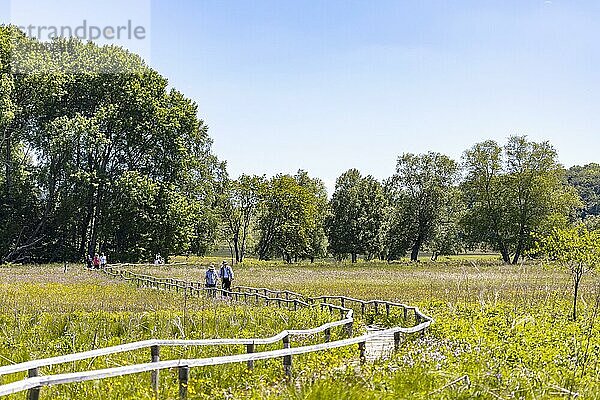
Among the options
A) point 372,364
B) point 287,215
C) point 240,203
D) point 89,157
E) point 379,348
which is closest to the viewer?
point 372,364

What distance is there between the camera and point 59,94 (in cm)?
5575

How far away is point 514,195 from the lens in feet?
231

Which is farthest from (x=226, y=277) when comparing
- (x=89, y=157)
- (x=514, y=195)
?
(x=514, y=195)

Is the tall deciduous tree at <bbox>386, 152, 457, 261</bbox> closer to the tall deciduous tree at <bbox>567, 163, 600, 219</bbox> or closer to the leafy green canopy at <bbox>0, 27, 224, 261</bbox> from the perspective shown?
the leafy green canopy at <bbox>0, 27, 224, 261</bbox>

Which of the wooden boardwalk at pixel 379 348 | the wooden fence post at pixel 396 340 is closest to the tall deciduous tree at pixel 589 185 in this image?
the wooden boardwalk at pixel 379 348

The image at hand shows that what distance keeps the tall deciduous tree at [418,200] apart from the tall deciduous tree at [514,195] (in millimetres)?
10527

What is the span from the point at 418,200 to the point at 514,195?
17.5 meters

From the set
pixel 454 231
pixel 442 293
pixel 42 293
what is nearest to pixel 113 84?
pixel 42 293

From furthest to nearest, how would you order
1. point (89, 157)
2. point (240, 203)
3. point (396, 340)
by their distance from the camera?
point (240, 203), point (89, 157), point (396, 340)

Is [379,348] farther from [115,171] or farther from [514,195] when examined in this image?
[514,195]

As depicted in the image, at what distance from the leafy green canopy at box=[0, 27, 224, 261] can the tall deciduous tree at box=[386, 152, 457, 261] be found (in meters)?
32.8

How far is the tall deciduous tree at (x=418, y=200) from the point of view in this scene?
85.8m

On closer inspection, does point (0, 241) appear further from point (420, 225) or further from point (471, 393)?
point (471, 393)

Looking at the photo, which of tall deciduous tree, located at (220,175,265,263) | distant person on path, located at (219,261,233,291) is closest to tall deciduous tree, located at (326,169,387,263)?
tall deciduous tree, located at (220,175,265,263)
